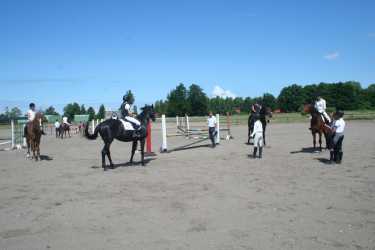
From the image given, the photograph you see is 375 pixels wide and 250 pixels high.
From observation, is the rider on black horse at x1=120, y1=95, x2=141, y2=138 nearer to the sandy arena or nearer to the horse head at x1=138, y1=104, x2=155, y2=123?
the horse head at x1=138, y1=104, x2=155, y2=123

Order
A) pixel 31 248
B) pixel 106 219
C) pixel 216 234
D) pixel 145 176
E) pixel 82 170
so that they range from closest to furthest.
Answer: pixel 31 248 < pixel 216 234 < pixel 106 219 < pixel 145 176 < pixel 82 170

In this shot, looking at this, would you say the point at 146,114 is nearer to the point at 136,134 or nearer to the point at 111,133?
the point at 136,134

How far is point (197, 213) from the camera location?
662 cm

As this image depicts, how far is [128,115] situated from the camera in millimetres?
13328

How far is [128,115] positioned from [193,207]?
7001 mm

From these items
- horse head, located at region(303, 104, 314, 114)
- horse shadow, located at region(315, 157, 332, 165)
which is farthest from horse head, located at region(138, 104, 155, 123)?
horse head, located at region(303, 104, 314, 114)

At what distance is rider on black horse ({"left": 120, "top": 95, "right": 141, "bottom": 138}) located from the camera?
13125mm

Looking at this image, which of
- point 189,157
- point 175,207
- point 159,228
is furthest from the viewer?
point 189,157

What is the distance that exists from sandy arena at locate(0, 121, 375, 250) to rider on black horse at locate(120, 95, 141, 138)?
1.52m

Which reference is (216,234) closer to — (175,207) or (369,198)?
(175,207)

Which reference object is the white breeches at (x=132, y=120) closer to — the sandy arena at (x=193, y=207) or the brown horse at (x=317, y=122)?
the sandy arena at (x=193, y=207)

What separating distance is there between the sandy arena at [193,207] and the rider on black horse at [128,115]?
1.52m

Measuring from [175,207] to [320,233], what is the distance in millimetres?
2847

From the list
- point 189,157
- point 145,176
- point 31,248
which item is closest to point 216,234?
point 31,248
